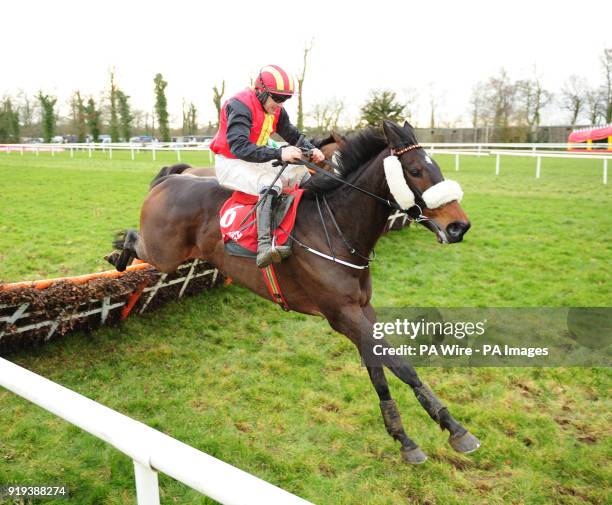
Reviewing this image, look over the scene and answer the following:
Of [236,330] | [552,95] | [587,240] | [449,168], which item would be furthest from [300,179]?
[552,95]

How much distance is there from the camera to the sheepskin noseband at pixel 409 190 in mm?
3131

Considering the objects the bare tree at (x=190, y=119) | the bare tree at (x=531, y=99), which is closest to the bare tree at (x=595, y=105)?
the bare tree at (x=531, y=99)

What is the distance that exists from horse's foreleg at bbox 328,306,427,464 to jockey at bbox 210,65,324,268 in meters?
0.68

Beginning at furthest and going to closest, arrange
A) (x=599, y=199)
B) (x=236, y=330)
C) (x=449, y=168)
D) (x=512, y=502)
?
1. (x=449, y=168)
2. (x=599, y=199)
3. (x=236, y=330)
4. (x=512, y=502)

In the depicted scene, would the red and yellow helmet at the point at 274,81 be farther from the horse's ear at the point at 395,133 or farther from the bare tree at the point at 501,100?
the bare tree at the point at 501,100

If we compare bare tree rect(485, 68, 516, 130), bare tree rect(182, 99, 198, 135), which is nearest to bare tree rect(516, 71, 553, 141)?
bare tree rect(485, 68, 516, 130)

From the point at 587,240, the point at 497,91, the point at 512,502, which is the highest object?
the point at 497,91

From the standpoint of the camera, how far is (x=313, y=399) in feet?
14.1

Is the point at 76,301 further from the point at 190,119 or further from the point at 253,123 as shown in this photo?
the point at 190,119

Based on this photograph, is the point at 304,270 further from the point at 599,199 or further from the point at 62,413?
the point at 599,199

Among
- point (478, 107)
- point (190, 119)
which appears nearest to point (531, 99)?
point (478, 107)

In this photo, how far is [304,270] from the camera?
3.73 meters

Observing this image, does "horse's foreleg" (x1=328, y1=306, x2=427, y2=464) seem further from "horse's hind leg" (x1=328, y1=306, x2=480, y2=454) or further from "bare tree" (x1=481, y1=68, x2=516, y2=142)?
"bare tree" (x1=481, y1=68, x2=516, y2=142)

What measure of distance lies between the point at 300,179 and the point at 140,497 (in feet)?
10.2
